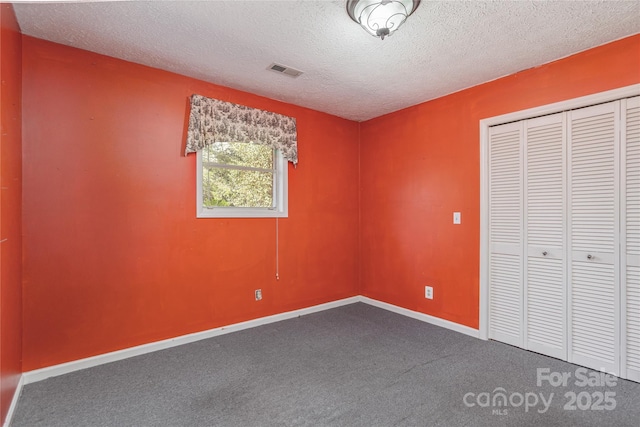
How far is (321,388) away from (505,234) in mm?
2071

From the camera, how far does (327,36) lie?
2201mm

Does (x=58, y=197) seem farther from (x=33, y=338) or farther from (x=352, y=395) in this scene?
(x=352, y=395)

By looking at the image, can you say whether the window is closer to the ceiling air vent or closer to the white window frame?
the white window frame

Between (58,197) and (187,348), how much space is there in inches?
61.2

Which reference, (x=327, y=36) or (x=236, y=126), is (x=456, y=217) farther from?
(x=236, y=126)

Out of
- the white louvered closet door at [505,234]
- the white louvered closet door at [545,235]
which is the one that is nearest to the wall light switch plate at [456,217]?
the white louvered closet door at [505,234]

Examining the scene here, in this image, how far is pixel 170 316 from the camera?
2.80 metres

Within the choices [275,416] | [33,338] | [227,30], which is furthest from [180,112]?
[275,416]

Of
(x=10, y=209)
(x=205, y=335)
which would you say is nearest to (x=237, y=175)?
(x=205, y=335)

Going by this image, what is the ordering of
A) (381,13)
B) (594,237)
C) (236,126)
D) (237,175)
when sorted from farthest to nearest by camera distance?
(237,175), (236,126), (594,237), (381,13)

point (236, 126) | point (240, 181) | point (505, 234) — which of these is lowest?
point (505, 234)

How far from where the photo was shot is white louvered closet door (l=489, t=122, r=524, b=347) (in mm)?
2795

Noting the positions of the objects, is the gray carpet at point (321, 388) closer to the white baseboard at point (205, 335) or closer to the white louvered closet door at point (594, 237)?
the white baseboard at point (205, 335)

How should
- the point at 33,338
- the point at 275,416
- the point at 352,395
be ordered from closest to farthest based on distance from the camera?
the point at 275,416 → the point at 352,395 → the point at 33,338
